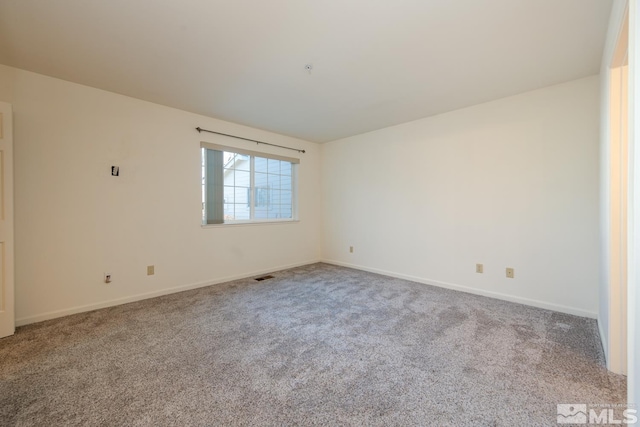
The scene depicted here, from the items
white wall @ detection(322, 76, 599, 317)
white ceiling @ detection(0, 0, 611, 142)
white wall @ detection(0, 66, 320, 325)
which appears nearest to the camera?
white ceiling @ detection(0, 0, 611, 142)

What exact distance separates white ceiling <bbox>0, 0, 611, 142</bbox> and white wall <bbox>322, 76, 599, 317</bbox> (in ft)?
1.35

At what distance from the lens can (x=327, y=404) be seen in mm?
1468

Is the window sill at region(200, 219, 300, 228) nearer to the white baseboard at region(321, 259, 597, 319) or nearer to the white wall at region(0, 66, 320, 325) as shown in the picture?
the white wall at region(0, 66, 320, 325)

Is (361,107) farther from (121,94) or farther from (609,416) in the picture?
(609,416)

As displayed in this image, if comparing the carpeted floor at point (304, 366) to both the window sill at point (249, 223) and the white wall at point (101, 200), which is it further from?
the window sill at point (249, 223)

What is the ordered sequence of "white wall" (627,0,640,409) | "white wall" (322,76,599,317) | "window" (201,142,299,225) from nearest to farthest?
"white wall" (627,0,640,409) → "white wall" (322,76,599,317) → "window" (201,142,299,225)

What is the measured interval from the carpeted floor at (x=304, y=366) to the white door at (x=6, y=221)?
0.65 feet

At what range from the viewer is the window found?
3811 millimetres

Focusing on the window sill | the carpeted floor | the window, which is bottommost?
the carpeted floor

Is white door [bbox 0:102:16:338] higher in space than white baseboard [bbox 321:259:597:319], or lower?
higher

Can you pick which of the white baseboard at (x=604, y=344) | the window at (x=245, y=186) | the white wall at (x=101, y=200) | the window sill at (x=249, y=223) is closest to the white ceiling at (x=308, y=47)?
the white wall at (x=101, y=200)

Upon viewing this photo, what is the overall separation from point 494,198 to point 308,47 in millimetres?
2678

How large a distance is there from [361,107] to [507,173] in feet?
6.21

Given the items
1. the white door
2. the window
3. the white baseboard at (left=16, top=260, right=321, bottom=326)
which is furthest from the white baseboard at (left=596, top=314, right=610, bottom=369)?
the white door
